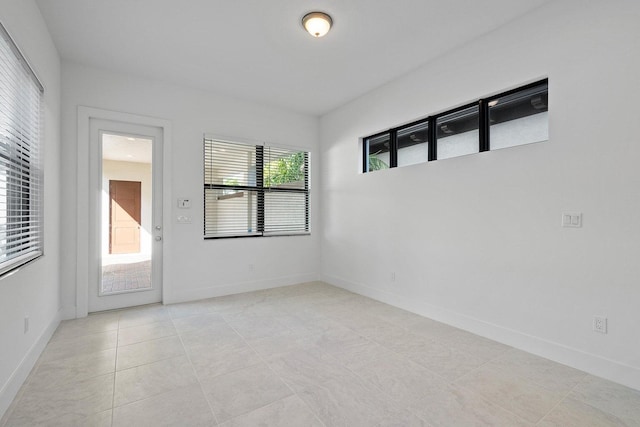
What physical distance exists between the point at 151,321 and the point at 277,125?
3.25m

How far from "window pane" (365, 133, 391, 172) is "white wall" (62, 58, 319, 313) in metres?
1.14

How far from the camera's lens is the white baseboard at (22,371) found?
6.16 ft

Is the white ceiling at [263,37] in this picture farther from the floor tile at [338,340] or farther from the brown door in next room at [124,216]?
the floor tile at [338,340]

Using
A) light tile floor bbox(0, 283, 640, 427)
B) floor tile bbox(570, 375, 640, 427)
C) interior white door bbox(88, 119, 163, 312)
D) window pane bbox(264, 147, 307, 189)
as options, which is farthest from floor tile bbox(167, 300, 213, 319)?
floor tile bbox(570, 375, 640, 427)

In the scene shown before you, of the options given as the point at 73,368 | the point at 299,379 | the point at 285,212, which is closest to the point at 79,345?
the point at 73,368

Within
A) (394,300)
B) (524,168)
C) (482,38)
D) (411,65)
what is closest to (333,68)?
(411,65)

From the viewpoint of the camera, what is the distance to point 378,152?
4438 mm

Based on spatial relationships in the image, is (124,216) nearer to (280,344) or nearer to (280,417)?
(280,344)

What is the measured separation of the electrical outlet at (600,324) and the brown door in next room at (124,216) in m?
4.67

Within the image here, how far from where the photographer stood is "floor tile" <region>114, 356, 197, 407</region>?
6.77ft

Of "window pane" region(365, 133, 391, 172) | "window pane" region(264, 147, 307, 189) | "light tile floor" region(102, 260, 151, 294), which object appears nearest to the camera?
"light tile floor" region(102, 260, 151, 294)

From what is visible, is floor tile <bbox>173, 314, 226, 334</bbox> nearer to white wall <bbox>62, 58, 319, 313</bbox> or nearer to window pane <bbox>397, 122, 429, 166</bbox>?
white wall <bbox>62, 58, 319, 313</bbox>

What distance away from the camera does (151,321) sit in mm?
3430

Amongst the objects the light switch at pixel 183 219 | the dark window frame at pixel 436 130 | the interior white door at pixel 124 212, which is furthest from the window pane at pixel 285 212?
the interior white door at pixel 124 212
